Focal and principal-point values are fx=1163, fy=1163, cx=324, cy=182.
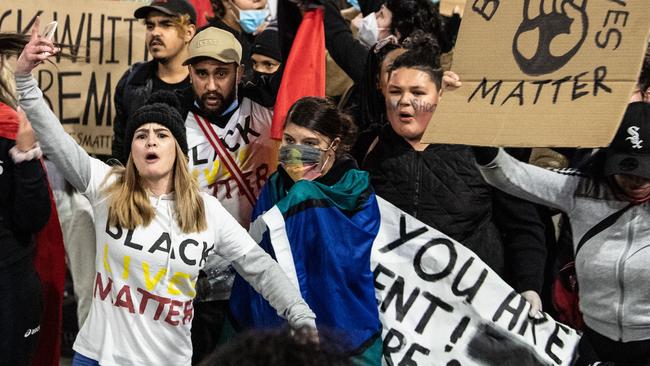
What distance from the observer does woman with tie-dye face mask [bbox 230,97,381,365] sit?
4.79m

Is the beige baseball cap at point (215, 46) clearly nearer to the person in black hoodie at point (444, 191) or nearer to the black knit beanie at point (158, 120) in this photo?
the black knit beanie at point (158, 120)

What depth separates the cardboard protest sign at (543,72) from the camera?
13.1ft

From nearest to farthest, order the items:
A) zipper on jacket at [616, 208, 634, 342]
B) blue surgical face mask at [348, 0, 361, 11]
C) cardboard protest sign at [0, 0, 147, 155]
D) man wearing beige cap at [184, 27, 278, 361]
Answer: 1. zipper on jacket at [616, 208, 634, 342]
2. man wearing beige cap at [184, 27, 278, 361]
3. cardboard protest sign at [0, 0, 147, 155]
4. blue surgical face mask at [348, 0, 361, 11]

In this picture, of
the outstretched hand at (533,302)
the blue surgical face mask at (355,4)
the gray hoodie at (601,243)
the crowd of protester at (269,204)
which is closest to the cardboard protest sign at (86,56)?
the crowd of protester at (269,204)

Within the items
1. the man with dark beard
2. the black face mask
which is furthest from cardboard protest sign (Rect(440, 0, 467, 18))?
the man with dark beard

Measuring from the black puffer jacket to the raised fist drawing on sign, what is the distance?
922 millimetres

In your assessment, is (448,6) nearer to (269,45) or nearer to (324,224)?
(269,45)

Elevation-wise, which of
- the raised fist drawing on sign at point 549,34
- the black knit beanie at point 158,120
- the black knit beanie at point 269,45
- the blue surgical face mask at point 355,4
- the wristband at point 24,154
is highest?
the raised fist drawing on sign at point 549,34

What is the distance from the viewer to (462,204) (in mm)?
5031

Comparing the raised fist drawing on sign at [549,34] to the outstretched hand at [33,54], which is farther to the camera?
the outstretched hand at [33,54]

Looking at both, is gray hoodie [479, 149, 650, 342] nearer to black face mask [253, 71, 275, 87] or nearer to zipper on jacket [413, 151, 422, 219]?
zipper on jacket [413, 151, 422, 219]

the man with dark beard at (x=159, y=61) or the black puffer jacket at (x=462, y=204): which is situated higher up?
the man with dark beard at (x=159, y=61)

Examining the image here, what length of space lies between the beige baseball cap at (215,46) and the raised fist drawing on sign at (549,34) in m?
→ 1.65

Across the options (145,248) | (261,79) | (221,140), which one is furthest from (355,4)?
(145,248)
